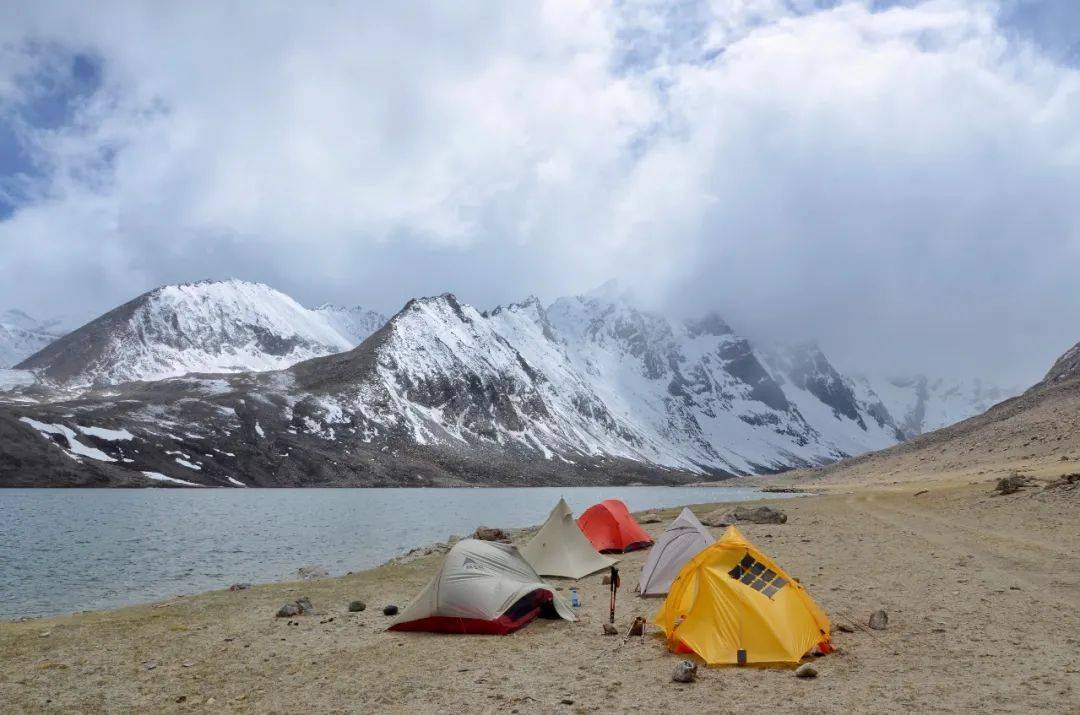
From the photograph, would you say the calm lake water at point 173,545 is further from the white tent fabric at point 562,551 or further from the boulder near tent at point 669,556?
the boulder near tent at point 669,556

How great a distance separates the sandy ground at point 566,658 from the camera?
12.8 m

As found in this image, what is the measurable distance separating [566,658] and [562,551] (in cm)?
1499

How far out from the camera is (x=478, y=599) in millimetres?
19281

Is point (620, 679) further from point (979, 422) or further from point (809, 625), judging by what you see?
point (979, 422)

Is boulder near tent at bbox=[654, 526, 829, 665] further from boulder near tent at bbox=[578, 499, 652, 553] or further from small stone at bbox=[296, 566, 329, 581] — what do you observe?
boulder near tent at bbox=[578, 499, 652, 553]

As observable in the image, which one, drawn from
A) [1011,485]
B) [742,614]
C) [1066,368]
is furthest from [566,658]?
[1066,368]

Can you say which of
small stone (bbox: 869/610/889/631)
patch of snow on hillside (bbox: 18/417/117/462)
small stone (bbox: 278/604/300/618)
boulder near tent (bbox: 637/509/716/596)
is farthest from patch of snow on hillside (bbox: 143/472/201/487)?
small stone (bbox: 869/610/889/631)

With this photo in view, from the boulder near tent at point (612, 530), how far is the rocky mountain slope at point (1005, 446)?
2761 cm

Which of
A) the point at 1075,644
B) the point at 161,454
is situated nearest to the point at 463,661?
the point at 1075,644

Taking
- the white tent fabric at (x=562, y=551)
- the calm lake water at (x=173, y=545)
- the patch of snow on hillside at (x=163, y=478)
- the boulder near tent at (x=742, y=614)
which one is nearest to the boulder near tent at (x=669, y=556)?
the white tent fabric at (x=562, y=551)

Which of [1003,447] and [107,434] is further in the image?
[107,434]

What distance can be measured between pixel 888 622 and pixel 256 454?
18849 centimetres

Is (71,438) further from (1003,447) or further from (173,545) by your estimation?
(1003,447)

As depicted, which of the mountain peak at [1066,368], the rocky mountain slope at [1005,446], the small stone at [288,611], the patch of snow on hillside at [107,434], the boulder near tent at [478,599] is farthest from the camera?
the patch of snow on hillside at [107,434]
